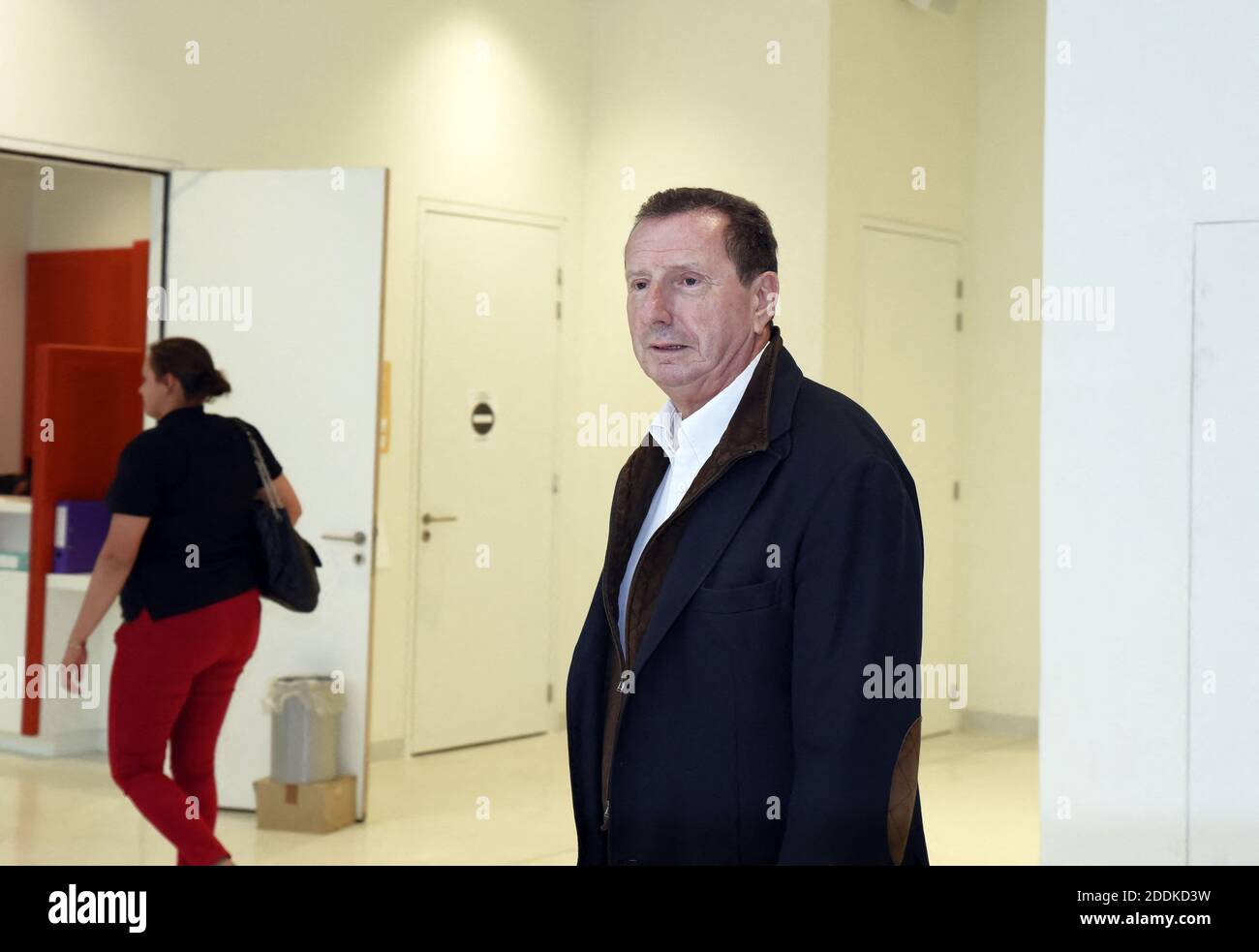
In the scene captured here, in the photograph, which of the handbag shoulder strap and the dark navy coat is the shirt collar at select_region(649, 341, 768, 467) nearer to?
the dark navy coat

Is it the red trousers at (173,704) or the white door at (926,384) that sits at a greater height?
the white door at (926,384)

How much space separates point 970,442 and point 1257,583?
4.71 m

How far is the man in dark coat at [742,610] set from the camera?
1.71 meters

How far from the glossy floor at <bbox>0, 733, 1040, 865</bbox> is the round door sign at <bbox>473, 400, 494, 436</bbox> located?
152 centimetres

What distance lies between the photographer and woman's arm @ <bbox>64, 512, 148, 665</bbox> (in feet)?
14.0

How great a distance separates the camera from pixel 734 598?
1.77 meters

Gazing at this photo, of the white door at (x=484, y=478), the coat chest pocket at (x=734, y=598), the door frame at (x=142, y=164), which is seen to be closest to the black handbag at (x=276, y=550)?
the door frame at (x=142, y=164)

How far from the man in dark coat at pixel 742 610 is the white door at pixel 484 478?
5.14m

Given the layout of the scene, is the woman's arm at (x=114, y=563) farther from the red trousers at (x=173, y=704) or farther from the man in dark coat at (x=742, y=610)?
the man in dark coat at (x=742, y=610)

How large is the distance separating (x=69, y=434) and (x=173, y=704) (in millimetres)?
2837

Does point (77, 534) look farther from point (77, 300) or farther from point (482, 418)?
point (77, 300)

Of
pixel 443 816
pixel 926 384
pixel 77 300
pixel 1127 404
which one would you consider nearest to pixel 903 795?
pixel 1127 404

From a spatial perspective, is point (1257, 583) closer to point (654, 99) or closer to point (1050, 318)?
point (1050, 318)
